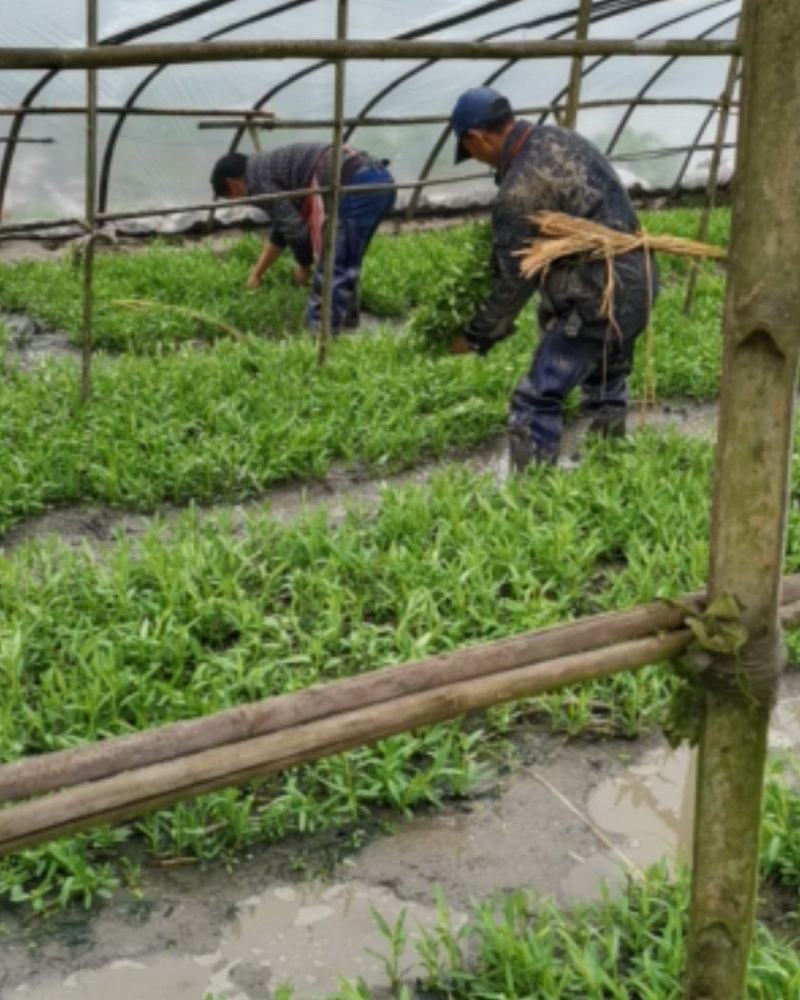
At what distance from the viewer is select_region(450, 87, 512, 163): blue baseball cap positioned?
17.1 ft

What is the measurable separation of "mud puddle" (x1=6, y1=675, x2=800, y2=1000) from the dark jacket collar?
2.45m

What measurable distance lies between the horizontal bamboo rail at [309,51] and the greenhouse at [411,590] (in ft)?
0.03

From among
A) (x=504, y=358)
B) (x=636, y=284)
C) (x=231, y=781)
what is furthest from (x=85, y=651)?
(x=504, y=358)

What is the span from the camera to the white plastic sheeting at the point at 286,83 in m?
8.98

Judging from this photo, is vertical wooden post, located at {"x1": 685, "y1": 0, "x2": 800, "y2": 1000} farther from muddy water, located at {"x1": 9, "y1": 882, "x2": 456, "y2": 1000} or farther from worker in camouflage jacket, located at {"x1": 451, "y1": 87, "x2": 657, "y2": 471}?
worker in camouflage jacket, located at {"x1": 451, "y1": 87, "x2": 657, "y2": 471}

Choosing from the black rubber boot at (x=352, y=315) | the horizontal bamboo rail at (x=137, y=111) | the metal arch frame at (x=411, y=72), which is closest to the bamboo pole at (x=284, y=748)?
the black rubber boot at (x=352, y=315)

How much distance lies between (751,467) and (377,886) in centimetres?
166

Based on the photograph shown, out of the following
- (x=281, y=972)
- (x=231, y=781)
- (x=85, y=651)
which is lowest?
(x=281, y=972)

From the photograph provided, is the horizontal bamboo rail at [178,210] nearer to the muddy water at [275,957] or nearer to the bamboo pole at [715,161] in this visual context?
the bamboo pole at [715,161]

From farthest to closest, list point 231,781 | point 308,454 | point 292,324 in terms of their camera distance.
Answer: point 292,324, point 308,454, point 231,781

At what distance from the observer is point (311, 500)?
18.2 ft

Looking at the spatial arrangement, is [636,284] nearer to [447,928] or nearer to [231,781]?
[447,928]

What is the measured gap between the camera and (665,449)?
566cm

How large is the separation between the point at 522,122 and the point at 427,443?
142 cm
